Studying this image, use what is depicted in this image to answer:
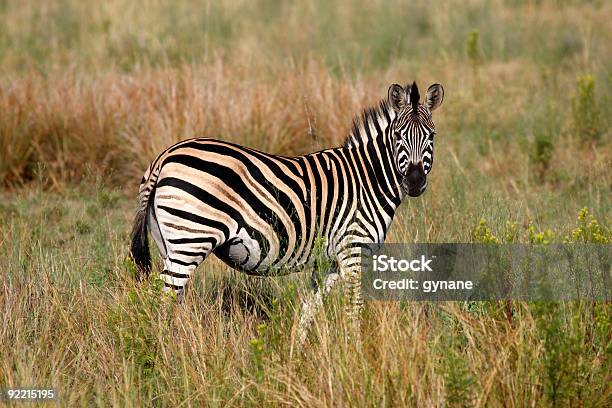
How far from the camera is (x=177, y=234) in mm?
4605

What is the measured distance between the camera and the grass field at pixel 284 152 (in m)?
4.15

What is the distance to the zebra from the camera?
463 cm

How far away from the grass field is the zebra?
0.22m

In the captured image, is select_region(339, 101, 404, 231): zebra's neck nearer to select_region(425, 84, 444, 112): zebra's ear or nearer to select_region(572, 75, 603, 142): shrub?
select_region(425, 84, 444, 112): zebra's ear

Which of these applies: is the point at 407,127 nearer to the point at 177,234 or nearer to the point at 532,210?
the point at 177,234

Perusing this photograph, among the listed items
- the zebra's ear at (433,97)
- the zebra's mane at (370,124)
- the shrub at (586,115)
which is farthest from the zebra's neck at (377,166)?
the shrub at (586,115)

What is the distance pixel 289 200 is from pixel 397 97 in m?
0.93

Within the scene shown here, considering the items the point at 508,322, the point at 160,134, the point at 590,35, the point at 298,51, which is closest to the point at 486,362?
the point at 508,322

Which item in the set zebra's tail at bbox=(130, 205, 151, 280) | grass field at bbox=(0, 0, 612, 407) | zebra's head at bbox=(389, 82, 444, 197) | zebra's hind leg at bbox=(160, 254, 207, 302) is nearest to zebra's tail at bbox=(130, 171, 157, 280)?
zebra's tail at bbox=(130, 205, 151, 280)

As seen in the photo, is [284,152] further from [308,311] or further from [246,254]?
[308,311]

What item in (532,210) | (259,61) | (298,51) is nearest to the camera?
(532,210)

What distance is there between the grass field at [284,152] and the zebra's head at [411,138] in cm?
52

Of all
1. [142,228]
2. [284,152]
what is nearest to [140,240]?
[142,228]

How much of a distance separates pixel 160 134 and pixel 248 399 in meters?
4.62
